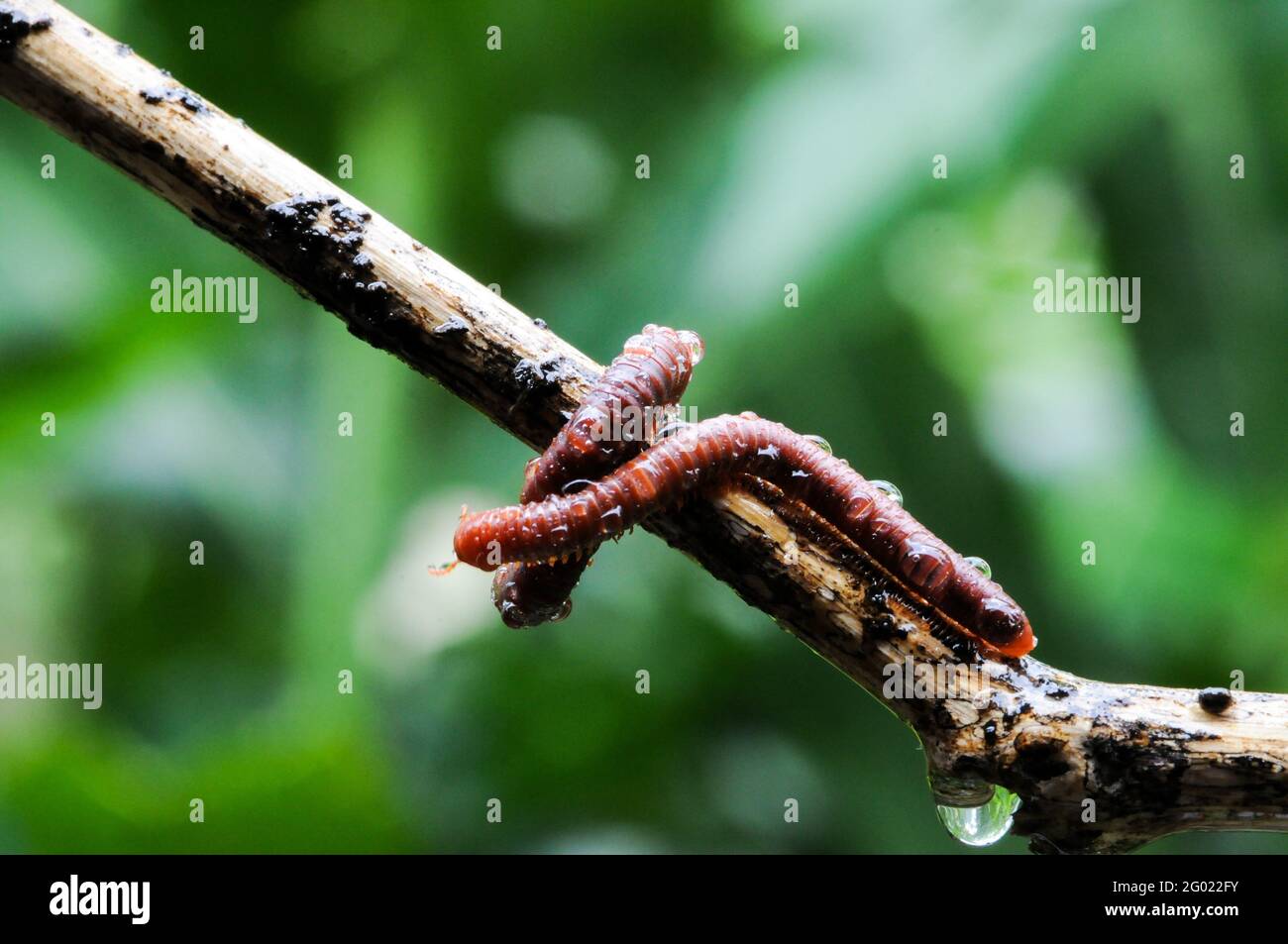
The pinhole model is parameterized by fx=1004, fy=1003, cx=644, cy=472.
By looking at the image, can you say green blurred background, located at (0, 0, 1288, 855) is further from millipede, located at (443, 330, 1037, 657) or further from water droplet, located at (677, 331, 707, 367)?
millipede, located at (443, 330, 1037, 657)

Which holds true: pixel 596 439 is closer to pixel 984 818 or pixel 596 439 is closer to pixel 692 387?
pixel 984 818

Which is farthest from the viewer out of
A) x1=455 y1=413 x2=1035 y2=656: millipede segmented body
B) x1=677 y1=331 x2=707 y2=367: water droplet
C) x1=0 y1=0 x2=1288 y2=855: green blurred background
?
x1=0 y1=0 x2=1288 y2=855: green blurred background

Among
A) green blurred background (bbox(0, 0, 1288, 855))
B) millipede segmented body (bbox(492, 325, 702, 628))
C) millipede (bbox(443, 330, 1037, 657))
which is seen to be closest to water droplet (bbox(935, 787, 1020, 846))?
millipede (bbox(443, 330, 1037, 657))

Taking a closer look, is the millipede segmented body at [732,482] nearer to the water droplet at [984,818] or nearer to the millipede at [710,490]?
the millipede at [710,490]

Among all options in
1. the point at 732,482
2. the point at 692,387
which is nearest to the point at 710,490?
the point at 732,482
